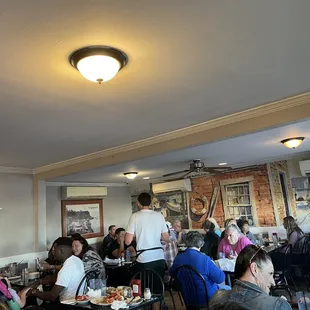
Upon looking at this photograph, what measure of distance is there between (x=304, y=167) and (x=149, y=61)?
4737mm

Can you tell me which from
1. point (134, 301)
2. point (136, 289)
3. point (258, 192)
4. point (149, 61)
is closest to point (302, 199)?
point (258, 192)

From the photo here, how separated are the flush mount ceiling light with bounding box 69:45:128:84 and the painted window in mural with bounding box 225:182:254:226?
5235 millimetres

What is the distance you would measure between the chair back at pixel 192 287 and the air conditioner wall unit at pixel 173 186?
455cm

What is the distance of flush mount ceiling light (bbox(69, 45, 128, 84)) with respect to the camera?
71.0 inches

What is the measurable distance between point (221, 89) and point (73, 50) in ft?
4.05

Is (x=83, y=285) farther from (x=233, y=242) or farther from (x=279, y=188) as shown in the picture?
(x=279, y=188)

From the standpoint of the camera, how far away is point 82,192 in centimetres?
700

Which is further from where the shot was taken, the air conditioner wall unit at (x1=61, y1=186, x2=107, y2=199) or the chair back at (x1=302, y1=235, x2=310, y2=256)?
the air conditioner wall unit at (x1=61, y1=186, x2=107, y2=199)

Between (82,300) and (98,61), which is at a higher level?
(98,61)

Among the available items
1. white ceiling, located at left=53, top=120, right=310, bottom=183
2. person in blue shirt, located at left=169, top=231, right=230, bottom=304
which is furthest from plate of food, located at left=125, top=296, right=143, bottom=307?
white ceiling, located at left=53, top=120, right=310, bottom=183

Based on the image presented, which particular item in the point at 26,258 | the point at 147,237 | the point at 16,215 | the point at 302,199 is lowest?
the point at 26,258

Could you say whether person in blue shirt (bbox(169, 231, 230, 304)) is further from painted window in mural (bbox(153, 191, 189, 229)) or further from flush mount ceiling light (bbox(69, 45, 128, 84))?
painted window in mural (bbox(153, 191, 189, 229))

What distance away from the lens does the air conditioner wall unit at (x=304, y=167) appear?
18.5 feet

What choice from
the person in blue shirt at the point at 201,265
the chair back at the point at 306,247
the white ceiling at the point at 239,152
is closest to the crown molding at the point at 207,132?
the white ceiling at the point at 239,152
